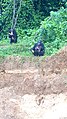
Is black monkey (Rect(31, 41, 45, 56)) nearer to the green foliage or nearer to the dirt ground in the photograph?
the dirt ground

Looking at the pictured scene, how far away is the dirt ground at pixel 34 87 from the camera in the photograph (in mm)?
10984

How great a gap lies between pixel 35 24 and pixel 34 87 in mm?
6524

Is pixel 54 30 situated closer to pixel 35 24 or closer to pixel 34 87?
pixel 35 24

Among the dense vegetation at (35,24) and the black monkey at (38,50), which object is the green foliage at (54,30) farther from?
the black monkey at (38,50)

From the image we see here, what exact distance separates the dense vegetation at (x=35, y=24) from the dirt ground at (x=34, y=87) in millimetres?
1186

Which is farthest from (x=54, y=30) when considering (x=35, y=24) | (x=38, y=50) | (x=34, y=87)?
(x=34, y=87)

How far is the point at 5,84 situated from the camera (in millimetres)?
11617

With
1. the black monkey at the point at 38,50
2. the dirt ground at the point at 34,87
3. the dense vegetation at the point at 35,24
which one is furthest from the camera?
the dense vegetation at the point at 35,24

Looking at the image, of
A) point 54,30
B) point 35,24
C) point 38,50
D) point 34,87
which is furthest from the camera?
point 35,24

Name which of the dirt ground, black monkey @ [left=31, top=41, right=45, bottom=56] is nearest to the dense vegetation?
black monkey @ [left=31, top=41, right=45, bottom=56]

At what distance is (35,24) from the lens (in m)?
17.3

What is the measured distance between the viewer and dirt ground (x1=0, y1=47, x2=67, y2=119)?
10984mm

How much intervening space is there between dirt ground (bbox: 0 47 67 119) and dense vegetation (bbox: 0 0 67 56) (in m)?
1.19

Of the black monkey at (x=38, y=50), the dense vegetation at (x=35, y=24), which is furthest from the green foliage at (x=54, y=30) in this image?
the black monkey at (x=38, y=50)
